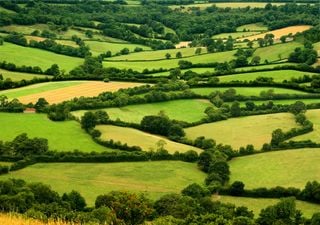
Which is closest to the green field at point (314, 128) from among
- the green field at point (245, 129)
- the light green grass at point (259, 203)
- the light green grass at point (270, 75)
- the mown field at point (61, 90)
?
the green field at point (245, 129)

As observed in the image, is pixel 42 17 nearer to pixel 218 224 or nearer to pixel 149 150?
pixel 149 150

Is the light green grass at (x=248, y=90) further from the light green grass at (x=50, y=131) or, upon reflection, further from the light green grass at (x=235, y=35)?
the light green grass at (x=235, y=35)

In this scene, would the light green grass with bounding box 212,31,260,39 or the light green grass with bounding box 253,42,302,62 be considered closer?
the light green grass with bounding box 253,42,302,62

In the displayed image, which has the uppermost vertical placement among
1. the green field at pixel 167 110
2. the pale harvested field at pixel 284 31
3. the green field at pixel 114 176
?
the pale harvested field at pixel 284 31

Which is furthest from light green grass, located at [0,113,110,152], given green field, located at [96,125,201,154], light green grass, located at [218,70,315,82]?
light green grass, located at [218,70,315,82]

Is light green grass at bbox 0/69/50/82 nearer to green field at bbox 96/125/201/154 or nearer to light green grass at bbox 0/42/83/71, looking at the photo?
light green grass at bbox 0/42/83/71

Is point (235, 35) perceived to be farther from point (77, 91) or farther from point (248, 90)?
point (77, 91)

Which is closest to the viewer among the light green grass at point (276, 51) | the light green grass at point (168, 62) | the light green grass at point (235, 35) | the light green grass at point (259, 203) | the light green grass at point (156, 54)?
the light green grass at point (259, 203)
